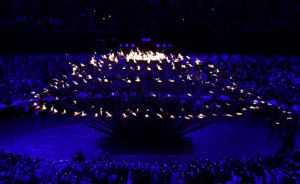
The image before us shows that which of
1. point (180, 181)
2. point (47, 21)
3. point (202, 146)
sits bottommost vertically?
point (180, 181)

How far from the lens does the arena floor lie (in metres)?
11.1

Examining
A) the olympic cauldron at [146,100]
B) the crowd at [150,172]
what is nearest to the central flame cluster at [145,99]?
the olympic cauldron at [146,100]

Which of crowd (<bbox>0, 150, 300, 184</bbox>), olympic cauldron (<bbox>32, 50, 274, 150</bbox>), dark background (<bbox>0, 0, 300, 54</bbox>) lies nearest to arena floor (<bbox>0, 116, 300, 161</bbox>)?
olympic cauldron (<bbox>32, 50, 274, 150</bbox>)

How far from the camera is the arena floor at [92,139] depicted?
36.6 feet

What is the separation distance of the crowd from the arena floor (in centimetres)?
250

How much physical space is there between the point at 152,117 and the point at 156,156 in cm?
98

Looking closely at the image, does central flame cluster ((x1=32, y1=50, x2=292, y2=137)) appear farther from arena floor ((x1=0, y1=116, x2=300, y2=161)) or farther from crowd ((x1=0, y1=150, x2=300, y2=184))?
crowd ((x1=0, y1=150, x2=300, y2=184))

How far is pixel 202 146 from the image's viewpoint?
11.7m

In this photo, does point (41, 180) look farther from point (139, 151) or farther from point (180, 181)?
point (139, 151)

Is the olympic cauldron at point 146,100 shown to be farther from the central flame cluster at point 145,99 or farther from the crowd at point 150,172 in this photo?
the crowd at point 150,172

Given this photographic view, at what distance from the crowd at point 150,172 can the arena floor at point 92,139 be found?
8.20 feet

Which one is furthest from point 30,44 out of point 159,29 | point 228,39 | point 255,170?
point 255,170

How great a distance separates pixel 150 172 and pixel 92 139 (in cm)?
443

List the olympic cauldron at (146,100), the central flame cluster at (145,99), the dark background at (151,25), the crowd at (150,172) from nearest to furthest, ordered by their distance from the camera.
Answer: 1. the crowd at (150,172)
2. the olympic cauldron at (146,100)
3. the central flame cluster at (145,99)
4. the dark background at (151,25)
